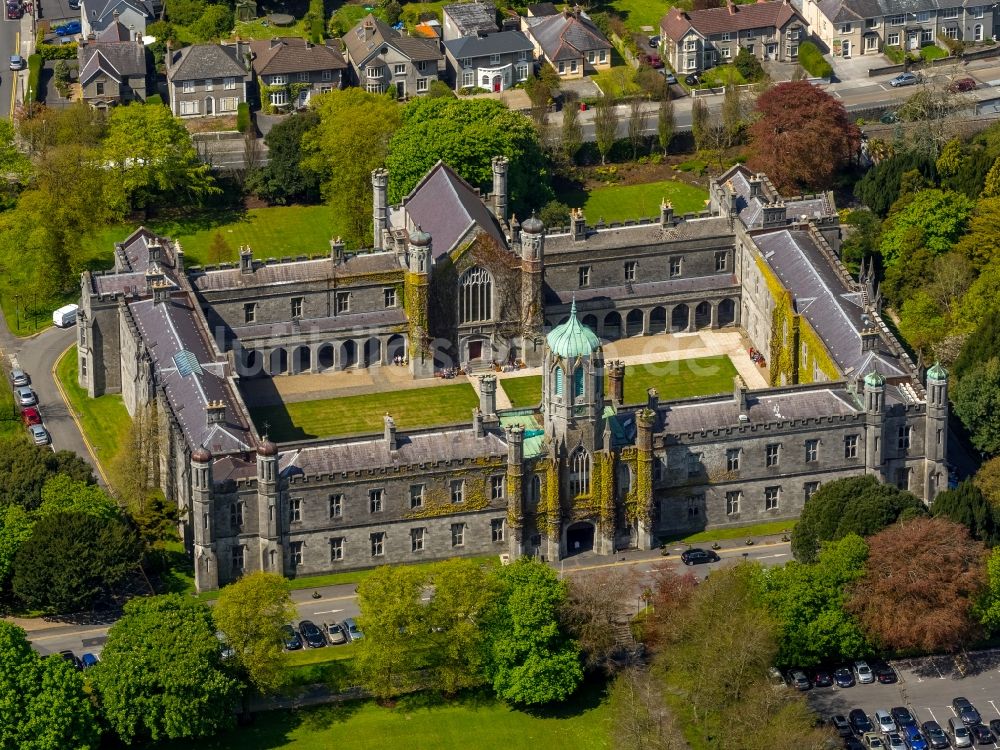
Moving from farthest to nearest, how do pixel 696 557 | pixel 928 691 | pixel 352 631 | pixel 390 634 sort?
pixel 696 557, pixel 352 631, pixel 928 691, pixel 390 634

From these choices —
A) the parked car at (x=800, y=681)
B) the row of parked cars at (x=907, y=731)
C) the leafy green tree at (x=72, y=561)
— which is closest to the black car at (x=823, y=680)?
the parked car at (x=800, y=681)

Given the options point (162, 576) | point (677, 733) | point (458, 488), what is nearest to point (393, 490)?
point (458, 488)

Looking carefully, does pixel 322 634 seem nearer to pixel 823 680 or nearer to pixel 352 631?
pixel 352 631

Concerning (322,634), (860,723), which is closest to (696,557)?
(860,723)

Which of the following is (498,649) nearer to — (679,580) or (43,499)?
(679,580)

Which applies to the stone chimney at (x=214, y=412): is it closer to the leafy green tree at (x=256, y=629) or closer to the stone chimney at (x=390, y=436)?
the stone chimney at (x=390, y=436)
